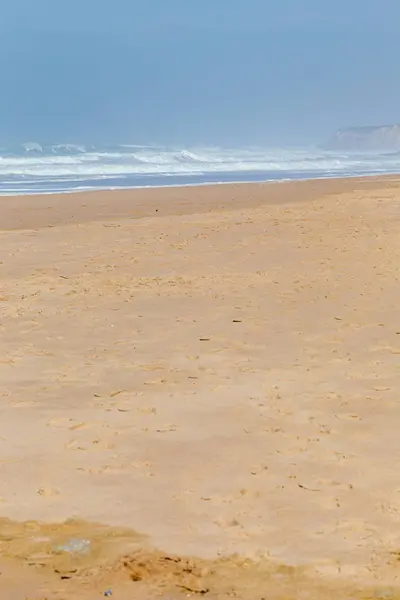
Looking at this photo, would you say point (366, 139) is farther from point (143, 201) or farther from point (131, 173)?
point (143, 201)

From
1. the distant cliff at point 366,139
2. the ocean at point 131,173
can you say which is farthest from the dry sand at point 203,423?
the distant cliff at point 366,139

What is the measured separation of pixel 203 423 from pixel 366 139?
117465mm

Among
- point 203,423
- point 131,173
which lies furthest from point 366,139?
point 203,423

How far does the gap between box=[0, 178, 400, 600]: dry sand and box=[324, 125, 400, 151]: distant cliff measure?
351 feet

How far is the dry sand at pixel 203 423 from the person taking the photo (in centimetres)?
316

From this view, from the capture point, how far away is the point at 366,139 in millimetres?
117938

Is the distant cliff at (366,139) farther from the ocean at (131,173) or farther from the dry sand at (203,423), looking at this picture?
the dry sand at (203,423)

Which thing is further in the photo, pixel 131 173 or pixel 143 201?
pixel 131 173

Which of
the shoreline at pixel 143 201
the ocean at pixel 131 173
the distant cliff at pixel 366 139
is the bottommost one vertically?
the shoreline at pixel 143 201

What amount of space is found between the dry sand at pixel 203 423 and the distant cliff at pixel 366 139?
10690cm

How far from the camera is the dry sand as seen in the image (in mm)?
3164

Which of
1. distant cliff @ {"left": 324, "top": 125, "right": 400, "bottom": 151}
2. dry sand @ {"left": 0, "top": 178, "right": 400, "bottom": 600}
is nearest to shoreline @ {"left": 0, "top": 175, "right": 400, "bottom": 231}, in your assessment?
dry sand @ {"left": 0, "top": 178, "right": 400, "bottom": 600}

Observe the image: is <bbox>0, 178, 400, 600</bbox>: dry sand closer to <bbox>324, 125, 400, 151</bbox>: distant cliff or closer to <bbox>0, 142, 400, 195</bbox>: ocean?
<bbox>0, 142, 400, 195</bbox>: ocean

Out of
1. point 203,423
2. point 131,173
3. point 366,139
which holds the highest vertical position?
point 366,139
